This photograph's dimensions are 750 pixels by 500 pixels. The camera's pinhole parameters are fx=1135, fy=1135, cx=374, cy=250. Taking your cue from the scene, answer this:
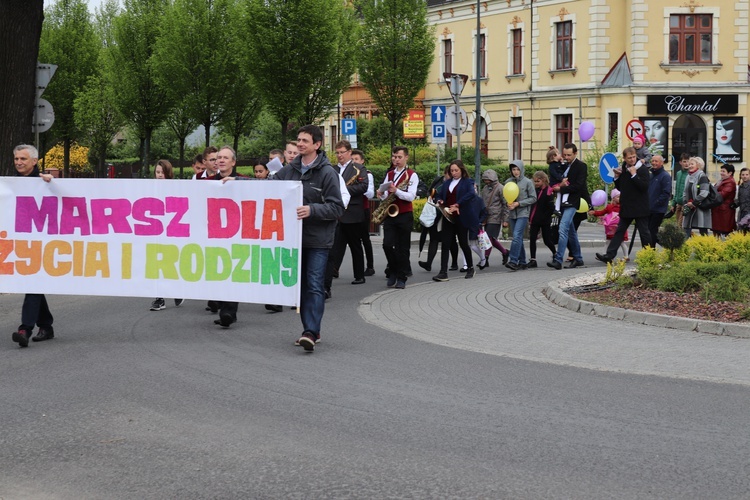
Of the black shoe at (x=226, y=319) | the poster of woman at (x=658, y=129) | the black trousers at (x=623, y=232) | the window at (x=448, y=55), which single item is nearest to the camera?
the black shoe at (x=226, y=319)

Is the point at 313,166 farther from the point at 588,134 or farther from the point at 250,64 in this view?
the point at 250,64

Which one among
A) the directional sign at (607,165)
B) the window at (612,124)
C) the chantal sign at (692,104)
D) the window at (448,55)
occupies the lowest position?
the directional sign at (607,165)

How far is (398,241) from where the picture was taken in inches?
640

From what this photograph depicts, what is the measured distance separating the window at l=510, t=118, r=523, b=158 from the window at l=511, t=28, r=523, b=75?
7.28 feet

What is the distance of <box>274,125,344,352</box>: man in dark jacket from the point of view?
34.1 feet

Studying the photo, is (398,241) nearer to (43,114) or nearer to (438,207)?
(438,207)

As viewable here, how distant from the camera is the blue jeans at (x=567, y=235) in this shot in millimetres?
18750

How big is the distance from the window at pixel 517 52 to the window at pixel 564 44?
104 inches

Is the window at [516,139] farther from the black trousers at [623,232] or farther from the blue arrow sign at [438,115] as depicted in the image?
the black trousers at [623,232]

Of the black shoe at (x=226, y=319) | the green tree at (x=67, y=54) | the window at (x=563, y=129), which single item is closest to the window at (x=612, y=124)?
the window at (x=563, y=129)

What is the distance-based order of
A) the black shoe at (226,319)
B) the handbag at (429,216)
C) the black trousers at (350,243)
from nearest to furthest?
the black shoe at (226,319) → the black trousers at (350,243) → the handbag at (429,216)

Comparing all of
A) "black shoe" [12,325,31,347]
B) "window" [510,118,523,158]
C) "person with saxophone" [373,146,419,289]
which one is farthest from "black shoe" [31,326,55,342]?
"window" [510,118,523,158]

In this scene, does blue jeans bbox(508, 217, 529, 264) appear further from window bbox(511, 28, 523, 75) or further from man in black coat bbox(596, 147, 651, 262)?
window bbox(511, 28, 523, 75)

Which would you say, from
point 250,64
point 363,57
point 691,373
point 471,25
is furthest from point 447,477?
point 471,25
